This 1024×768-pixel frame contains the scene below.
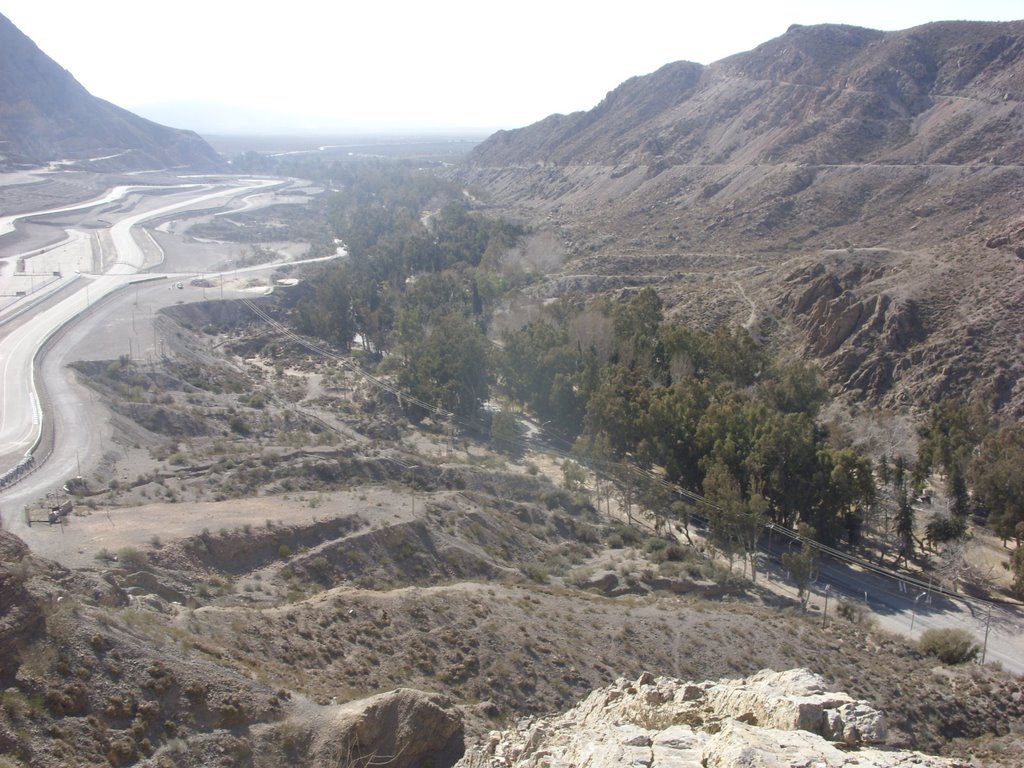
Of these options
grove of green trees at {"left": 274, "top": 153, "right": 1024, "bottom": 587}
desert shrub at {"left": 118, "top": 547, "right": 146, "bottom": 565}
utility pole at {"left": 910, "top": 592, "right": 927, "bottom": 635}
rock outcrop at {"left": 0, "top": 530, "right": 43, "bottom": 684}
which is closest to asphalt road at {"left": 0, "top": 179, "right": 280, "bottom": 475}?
desert shrub at {"left": 118, "top": 547, "right": 146, "bottom": 565}

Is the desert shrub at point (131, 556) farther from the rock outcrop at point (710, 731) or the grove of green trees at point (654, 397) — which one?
the grove of green trees at point (654, 397)

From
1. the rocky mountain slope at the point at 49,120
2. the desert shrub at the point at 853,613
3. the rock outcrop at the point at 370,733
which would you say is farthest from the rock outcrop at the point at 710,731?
the rocky mountain slope at the point at 49,120

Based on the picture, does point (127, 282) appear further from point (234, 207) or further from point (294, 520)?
point (234, 207)

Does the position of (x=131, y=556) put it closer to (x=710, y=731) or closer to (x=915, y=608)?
(x=710, y=731)

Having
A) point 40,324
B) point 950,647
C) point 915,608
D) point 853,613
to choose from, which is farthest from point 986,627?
point 40,324

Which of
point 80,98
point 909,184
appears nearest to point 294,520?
point 909,184
